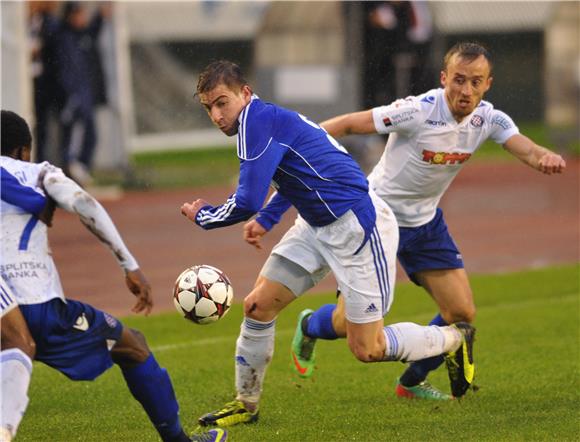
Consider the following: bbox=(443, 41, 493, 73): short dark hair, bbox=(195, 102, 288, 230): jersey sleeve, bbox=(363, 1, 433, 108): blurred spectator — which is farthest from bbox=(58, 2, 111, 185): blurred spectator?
bbox=(195, 102, 288, 230): jersey sleeve

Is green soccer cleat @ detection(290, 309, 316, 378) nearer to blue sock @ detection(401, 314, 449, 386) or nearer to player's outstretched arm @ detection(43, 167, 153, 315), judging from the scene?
blue sock @ detection(401, 314, 449, 386)

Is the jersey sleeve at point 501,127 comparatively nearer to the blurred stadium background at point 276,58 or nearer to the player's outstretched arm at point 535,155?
the player's outstretched arm at point 535,155

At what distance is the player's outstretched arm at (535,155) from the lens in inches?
272

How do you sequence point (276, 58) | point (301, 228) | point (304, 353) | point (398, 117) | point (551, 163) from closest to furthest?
point (301, 228) → point (551, 163) → point (398, 117) → point (304, 353) → point (276, 58)

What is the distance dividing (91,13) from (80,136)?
211 centimetres

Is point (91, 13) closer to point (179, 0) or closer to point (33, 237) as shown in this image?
point (179, 0)

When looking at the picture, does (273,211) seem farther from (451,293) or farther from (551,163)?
(551,163)

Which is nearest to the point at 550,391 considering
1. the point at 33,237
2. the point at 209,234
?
the point at 33,237

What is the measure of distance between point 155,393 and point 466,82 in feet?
8.72

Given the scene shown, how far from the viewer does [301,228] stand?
6746mm

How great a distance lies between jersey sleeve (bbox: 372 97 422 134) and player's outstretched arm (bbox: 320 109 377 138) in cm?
4

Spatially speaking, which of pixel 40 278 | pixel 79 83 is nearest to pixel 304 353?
pixel 40 278

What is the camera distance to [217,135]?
2752cm

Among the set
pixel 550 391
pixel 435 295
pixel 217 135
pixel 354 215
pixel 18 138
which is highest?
pixel 18 138
